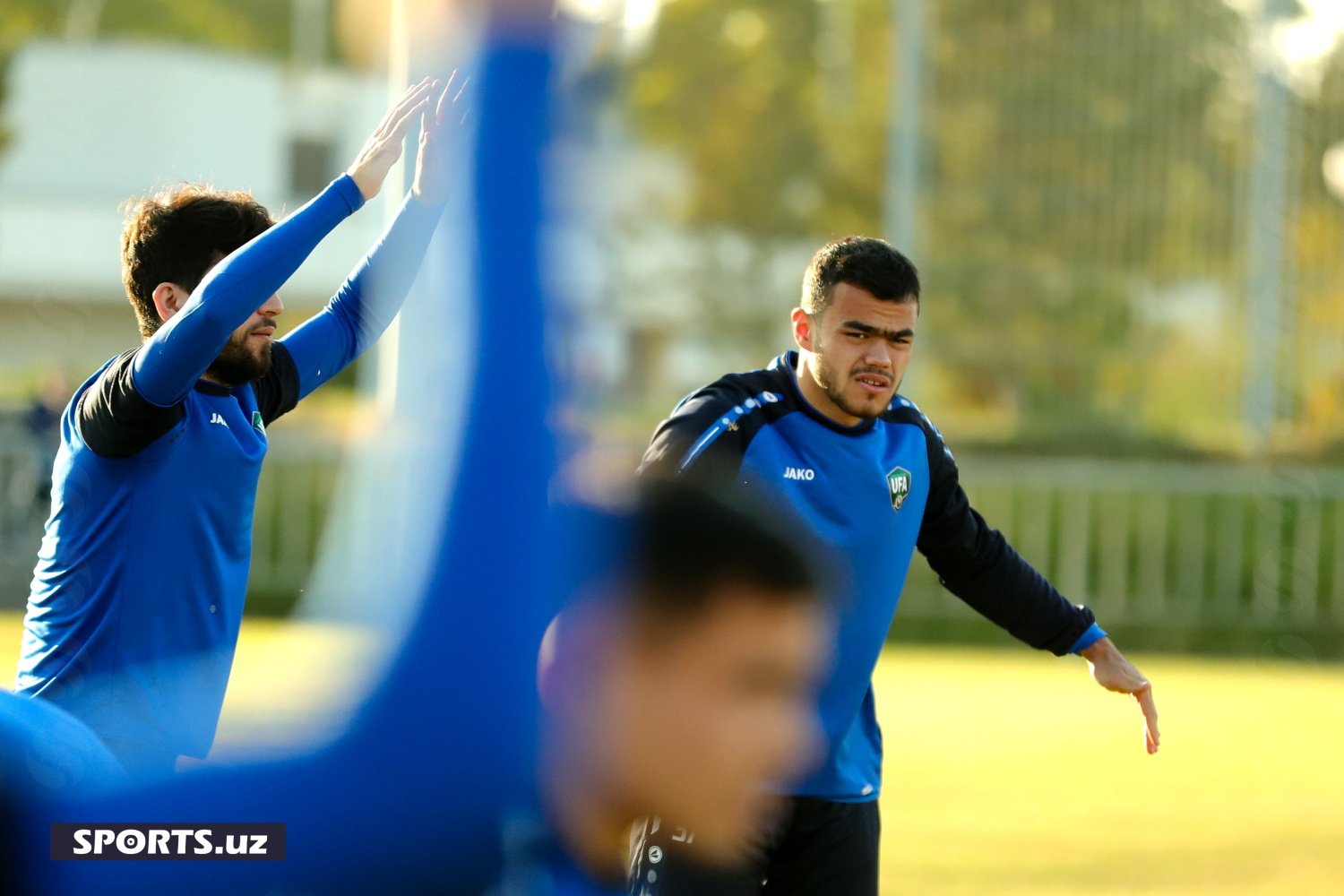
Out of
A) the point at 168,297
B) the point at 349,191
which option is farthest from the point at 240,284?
the point at 168,297

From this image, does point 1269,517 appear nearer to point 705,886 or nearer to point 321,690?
point 705,886

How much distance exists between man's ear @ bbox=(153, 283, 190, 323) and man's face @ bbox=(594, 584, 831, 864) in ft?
4.68

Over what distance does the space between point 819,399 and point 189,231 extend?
1.57 meters

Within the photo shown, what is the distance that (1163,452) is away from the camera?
1540 cm

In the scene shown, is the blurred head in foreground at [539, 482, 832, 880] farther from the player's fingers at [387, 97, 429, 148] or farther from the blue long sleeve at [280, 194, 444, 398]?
the blue long sleeve at [280, 194, 444, 398]

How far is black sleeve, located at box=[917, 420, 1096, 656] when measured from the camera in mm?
3717

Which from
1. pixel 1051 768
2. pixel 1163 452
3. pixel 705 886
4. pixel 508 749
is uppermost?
pixel 1163 452

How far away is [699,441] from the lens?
335 centimetres

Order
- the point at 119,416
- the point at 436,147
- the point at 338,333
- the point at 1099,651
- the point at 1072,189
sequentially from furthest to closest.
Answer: the point at 1072,189, the point at 1099,651, the point at 338,333, the point at 119,416, the point at 436,147

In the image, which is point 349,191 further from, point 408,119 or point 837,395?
point 837,395

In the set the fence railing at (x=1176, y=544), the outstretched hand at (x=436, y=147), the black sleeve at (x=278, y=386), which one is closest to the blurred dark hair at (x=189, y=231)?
the black sleeve at (x=278, y=386)

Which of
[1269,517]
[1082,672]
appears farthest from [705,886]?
[1269,517]

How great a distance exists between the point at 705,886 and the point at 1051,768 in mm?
6093

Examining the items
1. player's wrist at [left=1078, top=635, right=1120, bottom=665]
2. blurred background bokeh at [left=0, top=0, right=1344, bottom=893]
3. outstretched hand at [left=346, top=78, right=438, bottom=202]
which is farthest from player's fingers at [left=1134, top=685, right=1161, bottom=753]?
outstretched hand at [left=346, top=78, right=438, bottom=202]
